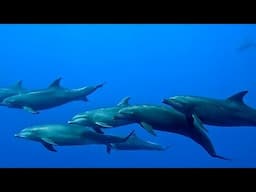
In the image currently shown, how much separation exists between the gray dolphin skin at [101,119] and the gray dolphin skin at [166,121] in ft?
1.39

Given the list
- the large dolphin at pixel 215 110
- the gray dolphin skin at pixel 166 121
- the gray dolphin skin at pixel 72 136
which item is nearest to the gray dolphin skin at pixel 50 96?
the gray dolphin skin at pixel 72 136

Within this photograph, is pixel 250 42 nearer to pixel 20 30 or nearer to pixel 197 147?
pixel 197 147

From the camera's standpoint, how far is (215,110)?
6176 millimetres

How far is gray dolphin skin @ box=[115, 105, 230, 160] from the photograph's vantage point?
20.0 feet

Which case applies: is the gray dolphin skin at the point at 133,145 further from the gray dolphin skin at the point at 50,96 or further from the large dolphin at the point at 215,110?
the large dolphin at the point at 215,110

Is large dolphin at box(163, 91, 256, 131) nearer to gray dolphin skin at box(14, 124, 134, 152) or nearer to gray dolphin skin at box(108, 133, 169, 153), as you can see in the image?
gray dolphin skin at box(14, 124, 134, 152)

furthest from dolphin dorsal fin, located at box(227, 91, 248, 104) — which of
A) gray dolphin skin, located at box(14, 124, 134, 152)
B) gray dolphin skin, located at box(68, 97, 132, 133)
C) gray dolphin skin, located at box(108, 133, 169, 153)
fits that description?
gray dolphin skin, located at box(108, 133, 169, 153)

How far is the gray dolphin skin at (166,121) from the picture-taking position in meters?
6.10

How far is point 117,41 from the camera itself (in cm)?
3550

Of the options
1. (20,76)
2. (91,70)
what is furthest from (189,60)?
(20,76)

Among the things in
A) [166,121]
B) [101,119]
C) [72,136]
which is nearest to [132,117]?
[166,121]

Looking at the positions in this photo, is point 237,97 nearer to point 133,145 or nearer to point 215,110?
point 215,110
